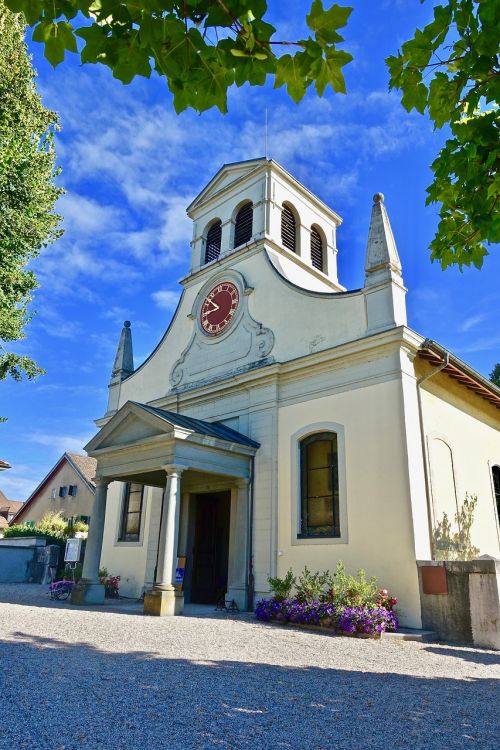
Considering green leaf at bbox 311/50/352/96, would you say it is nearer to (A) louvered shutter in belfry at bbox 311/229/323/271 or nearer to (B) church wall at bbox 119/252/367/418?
(B) church wall at bbox 119/252/367/418

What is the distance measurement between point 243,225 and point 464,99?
43.5 feet

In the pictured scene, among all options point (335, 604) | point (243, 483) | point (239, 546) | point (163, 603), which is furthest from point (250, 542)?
point (335, 604)

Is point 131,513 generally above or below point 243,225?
below

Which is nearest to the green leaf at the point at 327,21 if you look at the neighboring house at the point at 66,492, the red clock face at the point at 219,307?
the red clock face at the point at 219,307

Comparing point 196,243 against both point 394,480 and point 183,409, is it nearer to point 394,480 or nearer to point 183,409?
point 183,409

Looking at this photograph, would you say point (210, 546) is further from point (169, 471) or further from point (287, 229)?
point (287, 229)

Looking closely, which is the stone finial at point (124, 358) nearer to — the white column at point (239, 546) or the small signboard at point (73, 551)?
the small signboard at point (73, 551)

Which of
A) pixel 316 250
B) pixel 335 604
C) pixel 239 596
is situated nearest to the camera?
pixel 335 604

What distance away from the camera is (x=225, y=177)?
18422 mm

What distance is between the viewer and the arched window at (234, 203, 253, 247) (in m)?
16.7

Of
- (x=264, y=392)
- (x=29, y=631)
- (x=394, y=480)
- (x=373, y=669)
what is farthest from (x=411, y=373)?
(x=29, y=631)

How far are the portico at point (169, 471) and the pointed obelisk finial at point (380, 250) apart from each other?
5050 mm

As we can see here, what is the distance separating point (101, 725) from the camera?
379 cm

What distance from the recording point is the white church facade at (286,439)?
10.6 m
